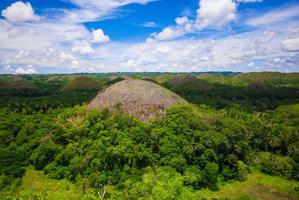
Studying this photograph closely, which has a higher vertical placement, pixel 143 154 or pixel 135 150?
pixel 135 150

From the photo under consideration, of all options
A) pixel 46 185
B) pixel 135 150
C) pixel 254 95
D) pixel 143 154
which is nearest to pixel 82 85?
pixel 254 95

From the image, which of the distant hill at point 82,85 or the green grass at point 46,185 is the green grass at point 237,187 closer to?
the green grass at point 46,185

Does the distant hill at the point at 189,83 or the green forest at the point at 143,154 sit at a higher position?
the distant hill at the point at 189,83

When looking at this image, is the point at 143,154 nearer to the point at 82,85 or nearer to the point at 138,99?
the point at 138,99

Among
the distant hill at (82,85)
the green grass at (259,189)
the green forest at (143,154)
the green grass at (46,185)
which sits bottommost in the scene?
the green grass at (259,189)

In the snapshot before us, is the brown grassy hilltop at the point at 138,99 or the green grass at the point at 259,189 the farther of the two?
the brown grassy hilltop at the point at 138,99

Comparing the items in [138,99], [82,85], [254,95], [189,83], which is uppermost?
[138,99]

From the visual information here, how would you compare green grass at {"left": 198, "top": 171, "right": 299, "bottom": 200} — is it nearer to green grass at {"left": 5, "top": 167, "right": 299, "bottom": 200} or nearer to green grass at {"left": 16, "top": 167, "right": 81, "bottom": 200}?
green grass at {"left": 5, "top": 167, "right": 299, "bottom": 200}

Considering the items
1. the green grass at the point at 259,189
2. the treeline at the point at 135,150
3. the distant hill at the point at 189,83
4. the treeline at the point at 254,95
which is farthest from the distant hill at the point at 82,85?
the green grass at the point at 259,189
